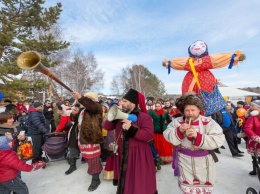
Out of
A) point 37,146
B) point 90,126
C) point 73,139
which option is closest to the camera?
point 90,126

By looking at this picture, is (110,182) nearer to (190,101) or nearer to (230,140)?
(190,101)

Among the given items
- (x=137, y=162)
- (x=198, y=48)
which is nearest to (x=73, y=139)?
(x=137, y=162)

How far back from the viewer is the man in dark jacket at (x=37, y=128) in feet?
16.3

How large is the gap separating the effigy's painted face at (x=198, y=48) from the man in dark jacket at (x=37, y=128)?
13.0ft

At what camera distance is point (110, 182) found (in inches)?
156

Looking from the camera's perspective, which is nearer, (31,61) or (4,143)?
(4,143)

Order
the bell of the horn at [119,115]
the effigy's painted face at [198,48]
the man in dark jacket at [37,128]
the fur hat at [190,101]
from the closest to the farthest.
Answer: the fur hat at [190,101] → the bell of the horn at [119,115] → the effigy's painted face at [198,48] → the man in dark jacket at [37,128]

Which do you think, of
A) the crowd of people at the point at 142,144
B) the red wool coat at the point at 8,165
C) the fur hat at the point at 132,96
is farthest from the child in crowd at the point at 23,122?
the fur hat at the point at 132,96

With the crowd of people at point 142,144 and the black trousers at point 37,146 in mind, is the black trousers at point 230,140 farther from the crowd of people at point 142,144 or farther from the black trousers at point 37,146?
the black trousers at point 37,146

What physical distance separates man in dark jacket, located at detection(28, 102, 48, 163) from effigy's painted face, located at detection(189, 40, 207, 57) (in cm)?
397

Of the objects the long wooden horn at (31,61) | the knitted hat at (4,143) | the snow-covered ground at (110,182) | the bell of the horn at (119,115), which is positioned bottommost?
the snow-covered ground at (110,182)

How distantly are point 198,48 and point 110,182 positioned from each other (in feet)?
10.3

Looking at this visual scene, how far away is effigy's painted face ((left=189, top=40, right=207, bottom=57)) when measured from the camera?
133 inches

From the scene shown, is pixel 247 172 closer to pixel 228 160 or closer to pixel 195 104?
pixel 228 160
